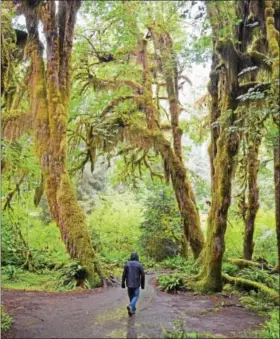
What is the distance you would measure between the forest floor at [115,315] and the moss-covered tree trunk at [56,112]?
6.12 ft

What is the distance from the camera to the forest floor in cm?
603

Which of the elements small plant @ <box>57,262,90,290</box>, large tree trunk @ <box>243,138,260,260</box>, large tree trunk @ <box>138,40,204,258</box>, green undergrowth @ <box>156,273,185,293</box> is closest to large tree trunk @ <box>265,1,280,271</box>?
green undergrowth @ <box>156,273,185,293</box>

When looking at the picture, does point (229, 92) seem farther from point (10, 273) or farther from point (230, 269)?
point (10, 273)

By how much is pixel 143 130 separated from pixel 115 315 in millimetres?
7706

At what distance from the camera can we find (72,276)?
9.98m

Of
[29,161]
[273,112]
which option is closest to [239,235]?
[29,161]

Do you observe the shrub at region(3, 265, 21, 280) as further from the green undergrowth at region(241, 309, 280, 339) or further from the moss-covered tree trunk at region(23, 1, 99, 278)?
the green undergrowth at region(241, 309, 280, 339)

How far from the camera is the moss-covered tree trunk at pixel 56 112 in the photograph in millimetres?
10547

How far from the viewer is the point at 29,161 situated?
1345cm

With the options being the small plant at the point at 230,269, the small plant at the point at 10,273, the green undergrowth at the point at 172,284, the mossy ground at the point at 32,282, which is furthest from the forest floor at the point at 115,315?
the small plant at the point at 230,269

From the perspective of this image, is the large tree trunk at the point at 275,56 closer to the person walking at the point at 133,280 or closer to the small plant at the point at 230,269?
the person walking at the point at 133,280

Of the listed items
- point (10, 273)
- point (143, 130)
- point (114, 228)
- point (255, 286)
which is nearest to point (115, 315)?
point (255, 286)

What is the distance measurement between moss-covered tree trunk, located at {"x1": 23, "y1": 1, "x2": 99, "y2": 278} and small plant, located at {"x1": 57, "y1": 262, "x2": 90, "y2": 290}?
26cm

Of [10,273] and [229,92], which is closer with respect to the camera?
[229,92]
